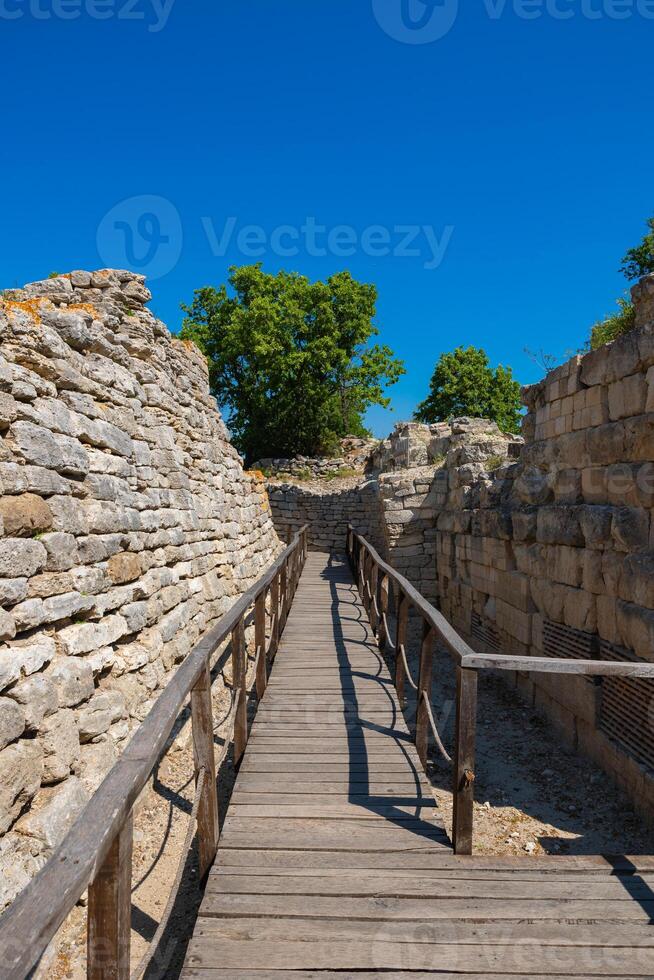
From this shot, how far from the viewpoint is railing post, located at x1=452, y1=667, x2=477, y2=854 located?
276 centimetres

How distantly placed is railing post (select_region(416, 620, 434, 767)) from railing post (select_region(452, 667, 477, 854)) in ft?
2.40

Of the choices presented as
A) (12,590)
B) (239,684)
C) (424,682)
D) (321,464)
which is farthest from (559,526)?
(321,464)

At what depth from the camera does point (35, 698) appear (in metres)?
2.81

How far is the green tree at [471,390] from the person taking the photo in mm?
32625

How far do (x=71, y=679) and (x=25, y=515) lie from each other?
92 cm

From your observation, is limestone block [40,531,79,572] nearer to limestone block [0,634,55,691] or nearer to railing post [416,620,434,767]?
limestone block [0,634,55,691]

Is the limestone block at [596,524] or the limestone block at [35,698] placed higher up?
the limestone block at [596,524]

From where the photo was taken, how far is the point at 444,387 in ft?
109

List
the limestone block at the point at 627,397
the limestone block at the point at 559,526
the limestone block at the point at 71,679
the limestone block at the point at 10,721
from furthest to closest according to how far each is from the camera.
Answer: the limestone block at the point at 559,526, the limestone block at the point at 627,397, the limestone block at the point at 71,679, the limestone block at the point at 10,721

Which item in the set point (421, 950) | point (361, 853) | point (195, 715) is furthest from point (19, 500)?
point (421, 950)

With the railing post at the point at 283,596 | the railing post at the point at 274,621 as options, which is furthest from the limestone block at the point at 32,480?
the railing post at the point at 283,596

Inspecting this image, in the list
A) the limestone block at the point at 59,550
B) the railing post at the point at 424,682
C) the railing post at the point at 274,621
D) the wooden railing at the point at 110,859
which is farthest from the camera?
the railing post at the point at 274,621

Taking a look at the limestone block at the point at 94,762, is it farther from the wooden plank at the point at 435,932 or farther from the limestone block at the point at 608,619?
the limestone block at the point at 608,619

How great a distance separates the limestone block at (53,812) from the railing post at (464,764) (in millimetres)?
1750
